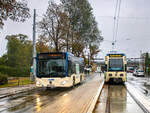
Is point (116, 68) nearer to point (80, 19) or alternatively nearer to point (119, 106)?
point (119, 106)

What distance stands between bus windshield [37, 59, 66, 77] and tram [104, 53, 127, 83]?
8.61m

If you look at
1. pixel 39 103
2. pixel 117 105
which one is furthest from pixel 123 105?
pixel 39 103

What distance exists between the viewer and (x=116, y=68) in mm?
25953

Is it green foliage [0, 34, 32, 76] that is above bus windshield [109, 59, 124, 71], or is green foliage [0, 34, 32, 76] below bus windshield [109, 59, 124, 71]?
above

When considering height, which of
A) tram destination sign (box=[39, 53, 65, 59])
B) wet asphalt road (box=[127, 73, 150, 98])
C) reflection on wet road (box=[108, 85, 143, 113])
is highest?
tram destination sign (box=[39, 53, 65, 59])

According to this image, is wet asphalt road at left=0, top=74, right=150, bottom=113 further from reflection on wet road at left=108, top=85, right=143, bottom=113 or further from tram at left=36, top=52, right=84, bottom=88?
tram at left=36, top=52, right=84, bottom=88

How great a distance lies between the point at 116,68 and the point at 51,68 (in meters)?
9.85

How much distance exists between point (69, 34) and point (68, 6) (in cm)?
1041

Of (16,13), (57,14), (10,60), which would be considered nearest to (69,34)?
(57,14)

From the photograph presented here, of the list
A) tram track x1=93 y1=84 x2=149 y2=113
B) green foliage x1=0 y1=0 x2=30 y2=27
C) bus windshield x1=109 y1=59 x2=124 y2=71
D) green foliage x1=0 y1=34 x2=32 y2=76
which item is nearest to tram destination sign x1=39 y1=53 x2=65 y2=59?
green foliage x1=0 y1=0 x2=30 y2=27

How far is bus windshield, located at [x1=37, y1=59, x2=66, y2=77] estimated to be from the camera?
18481 mm

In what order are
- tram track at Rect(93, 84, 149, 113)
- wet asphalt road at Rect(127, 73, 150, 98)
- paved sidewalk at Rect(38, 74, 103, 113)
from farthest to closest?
wet asphalt road at Rect(127, 73, 150, 98) → tram track at Rect(93, 84, 149, 113) → paved sidewalk at Rect(38, 74, 103, 113)

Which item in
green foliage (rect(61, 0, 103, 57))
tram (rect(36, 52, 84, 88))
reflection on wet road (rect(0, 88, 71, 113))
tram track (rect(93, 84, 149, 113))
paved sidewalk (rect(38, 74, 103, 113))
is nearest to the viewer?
paved sidewalk (rect(38, 74, 103, 113))

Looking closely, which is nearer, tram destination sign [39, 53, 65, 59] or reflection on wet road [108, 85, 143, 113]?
reflection on wet road [108, 85, 143, 113]
